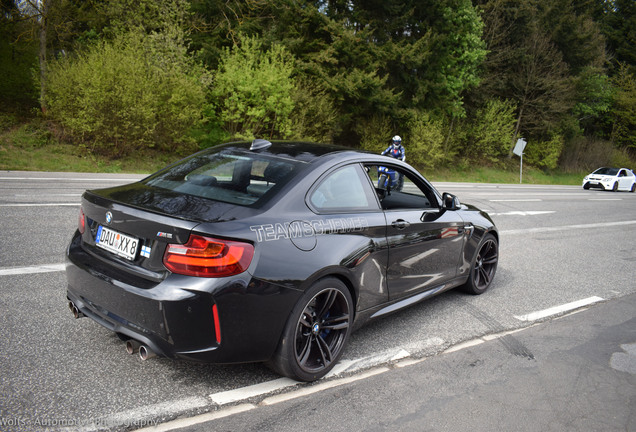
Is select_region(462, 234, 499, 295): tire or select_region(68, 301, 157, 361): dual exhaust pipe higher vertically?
select_region(68, 301, 157, 361): dual exhaust pipe

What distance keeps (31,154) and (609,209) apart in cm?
2027

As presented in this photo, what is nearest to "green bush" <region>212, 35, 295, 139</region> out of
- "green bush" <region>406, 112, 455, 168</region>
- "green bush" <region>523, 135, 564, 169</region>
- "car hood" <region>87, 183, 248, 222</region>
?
"green bush" <region>406, 112, 455, 168</region>

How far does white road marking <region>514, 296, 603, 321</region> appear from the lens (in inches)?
190

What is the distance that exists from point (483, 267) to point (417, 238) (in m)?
1.84

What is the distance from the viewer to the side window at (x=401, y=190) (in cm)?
439

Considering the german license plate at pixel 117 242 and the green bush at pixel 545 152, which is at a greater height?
the german license plate at pixel 117 242

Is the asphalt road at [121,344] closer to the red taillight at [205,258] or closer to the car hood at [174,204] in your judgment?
the red taillight at [205,258]

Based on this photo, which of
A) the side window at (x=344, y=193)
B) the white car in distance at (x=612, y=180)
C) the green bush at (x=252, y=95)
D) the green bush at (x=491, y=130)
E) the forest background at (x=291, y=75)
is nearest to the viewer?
the side window at (x=344, y=193)

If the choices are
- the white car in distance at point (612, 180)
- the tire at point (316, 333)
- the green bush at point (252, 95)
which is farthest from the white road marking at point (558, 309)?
the white car in distance at point (612, 180)

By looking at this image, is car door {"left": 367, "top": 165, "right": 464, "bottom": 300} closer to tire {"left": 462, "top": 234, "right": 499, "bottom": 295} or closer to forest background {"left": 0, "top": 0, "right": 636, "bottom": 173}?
tire {"left": 462, "top": 234, "right": 499, "bottom": 295}

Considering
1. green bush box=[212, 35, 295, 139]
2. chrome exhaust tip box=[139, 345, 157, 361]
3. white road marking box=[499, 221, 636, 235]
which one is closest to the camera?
chrome exhaust tip box=[139, 345, 157, 361]

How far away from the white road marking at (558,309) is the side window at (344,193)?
88.5 inches

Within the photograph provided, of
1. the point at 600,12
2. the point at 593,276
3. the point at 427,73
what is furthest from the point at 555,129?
the point at 593,276

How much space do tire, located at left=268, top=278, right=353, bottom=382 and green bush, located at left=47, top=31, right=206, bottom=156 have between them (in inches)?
650
